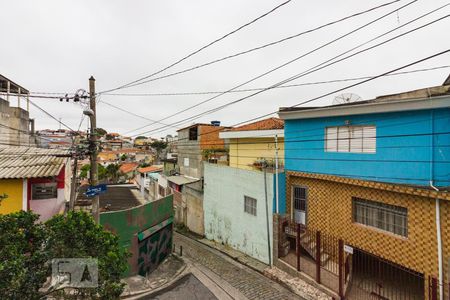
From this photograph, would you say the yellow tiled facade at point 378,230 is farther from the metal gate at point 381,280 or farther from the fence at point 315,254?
the fence at point 315,254

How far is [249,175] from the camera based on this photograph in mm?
14984

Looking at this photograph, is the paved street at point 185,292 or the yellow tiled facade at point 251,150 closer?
the paved street at point 185,292

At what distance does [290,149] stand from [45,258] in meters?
11.0

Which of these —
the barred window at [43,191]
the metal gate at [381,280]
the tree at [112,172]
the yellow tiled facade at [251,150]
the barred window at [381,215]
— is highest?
the yellow tiled facade at [251,150]

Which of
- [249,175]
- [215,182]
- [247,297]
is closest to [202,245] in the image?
[215,182]

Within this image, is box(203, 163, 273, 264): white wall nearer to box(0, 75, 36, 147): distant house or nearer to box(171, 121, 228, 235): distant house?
box(171, 121, 228, 235): distant house

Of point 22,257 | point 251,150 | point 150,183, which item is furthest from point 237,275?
point 150,183

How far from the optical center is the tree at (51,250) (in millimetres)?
5211

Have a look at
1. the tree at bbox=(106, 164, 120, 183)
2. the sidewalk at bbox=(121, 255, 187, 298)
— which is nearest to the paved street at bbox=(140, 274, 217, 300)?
the sidewalk at bbox=(121, 255, 187, 298)

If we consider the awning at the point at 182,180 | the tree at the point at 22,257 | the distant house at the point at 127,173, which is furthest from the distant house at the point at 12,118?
the distant house at the point at 127,173

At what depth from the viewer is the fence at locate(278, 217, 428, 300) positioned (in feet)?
31.2

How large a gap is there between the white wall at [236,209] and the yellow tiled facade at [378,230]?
5.18 feet

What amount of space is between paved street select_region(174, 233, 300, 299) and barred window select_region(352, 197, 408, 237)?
4145 mm

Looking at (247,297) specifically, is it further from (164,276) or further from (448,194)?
(448,194)
